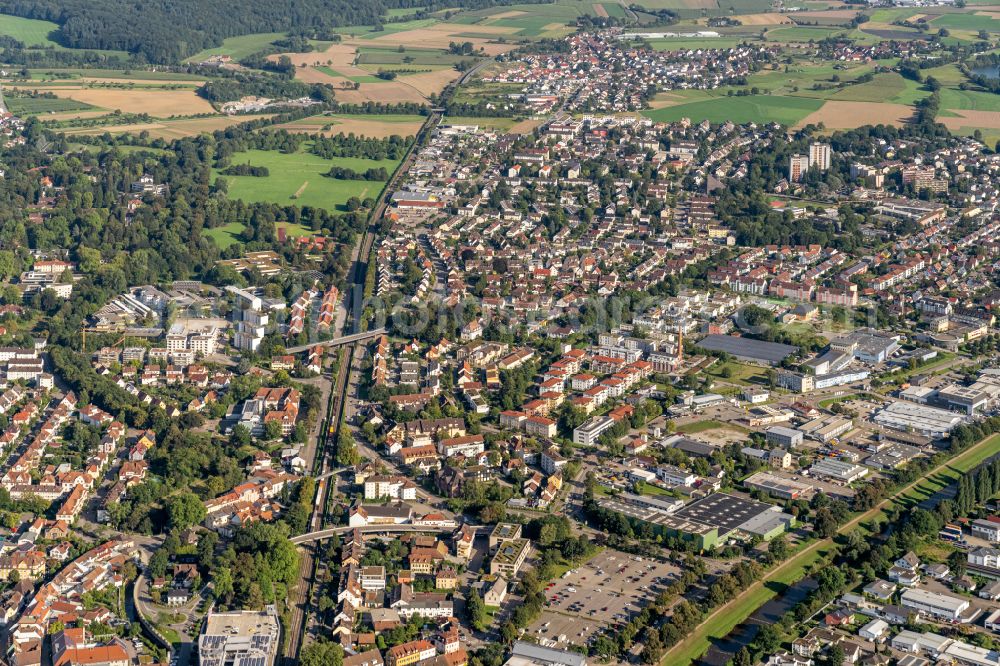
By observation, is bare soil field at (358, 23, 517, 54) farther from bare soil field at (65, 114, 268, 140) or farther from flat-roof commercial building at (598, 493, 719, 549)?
flat-roof commercial building at (598, 493, 719, 549)

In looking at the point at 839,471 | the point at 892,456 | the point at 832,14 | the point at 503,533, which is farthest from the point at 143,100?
the point at 503,533

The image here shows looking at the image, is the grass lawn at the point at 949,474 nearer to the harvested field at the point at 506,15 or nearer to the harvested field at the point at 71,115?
the harvested field at the point at 71,115

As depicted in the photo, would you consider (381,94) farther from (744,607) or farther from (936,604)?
(936,604)

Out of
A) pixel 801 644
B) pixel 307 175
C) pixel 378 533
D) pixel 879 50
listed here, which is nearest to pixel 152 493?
pixel 378 533

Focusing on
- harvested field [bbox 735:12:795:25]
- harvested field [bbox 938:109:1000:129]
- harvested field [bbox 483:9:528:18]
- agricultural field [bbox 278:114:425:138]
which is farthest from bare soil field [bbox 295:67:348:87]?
harvested field [bbox 938:109:1000:129]

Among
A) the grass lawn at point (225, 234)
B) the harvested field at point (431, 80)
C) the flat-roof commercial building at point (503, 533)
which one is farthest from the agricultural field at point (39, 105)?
the flat-roof commercial building at point (503, 533)

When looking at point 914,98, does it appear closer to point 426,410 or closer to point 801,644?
point 426,410
